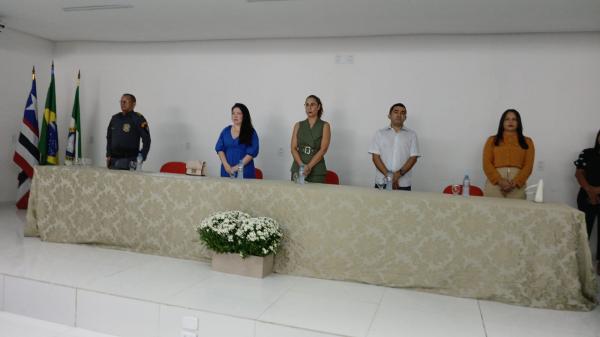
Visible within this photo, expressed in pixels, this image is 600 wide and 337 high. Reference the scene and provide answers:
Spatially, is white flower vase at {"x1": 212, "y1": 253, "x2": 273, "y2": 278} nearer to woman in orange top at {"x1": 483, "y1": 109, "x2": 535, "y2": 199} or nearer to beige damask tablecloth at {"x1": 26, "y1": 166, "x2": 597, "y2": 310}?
beige damask tablecloth at {"x1": 26, "y1": 166, "x2": 597, "y2": 310}

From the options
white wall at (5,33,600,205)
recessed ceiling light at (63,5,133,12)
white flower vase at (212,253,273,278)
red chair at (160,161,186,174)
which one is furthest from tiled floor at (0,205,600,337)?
recessed ceiling light at (63,5,133,12)

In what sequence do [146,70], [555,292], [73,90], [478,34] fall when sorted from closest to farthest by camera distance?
[555,292] → [478,34] → [146,70] → [73,90]

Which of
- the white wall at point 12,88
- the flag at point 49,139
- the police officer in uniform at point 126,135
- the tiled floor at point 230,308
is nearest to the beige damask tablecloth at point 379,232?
the tiled floor at point 230,308

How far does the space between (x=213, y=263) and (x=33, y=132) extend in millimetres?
4109

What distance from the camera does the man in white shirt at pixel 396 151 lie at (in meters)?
4.12

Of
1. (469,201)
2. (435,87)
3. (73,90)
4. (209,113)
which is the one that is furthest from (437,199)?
(73,90)

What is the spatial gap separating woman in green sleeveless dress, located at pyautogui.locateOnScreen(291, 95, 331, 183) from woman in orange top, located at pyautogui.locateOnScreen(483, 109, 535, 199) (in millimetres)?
1404

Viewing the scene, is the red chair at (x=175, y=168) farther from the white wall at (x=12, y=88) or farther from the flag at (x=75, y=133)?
the white wall at (x=12, y=88)

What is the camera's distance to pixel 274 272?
10.7 ft

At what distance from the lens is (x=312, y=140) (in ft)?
13.1

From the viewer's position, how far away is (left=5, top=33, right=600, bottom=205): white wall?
15.7ft

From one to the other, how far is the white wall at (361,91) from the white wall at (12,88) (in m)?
0.46

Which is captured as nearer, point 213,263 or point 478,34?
point 213,263

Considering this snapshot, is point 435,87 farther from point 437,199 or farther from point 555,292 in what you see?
point 555,292
